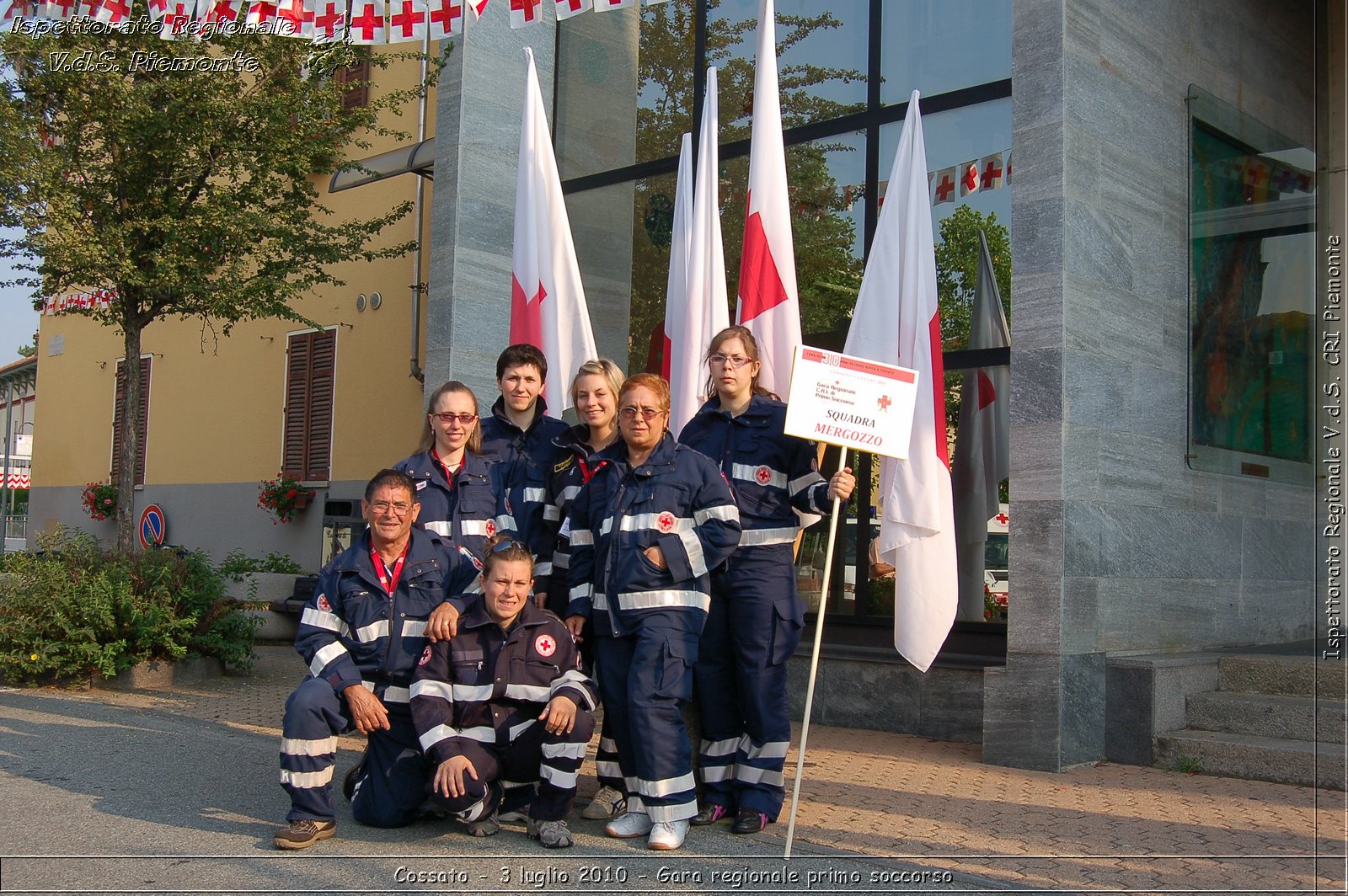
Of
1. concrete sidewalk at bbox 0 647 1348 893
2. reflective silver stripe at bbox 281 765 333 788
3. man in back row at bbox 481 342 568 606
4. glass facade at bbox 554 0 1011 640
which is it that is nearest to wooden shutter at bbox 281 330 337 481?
glass facade at bbox 554 0 1011 640

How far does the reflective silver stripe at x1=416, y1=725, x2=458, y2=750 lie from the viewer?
5.05 meters

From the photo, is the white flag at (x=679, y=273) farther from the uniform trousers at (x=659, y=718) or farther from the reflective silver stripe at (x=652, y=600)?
the uniform trousers at (x=659, y=718)

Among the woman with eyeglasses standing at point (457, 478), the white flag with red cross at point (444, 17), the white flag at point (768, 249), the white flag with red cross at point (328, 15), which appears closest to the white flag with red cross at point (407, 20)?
the white flag with red cross at point (444, 17)

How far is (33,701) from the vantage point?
27.9ft

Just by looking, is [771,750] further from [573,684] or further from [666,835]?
[573,684]

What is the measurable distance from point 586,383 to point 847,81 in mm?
4878

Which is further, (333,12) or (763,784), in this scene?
(333,12)

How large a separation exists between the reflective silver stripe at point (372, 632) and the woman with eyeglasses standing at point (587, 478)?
81 cm

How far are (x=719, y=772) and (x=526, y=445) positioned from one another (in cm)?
182

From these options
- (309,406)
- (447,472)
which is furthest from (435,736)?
(309,406)

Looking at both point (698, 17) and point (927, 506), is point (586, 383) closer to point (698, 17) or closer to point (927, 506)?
point (927, 506)

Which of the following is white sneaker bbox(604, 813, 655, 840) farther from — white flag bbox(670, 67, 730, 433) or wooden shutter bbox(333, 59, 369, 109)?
wooden shutter bbox(333, 59, 369, 109)

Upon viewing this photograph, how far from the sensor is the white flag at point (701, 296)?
730 cm

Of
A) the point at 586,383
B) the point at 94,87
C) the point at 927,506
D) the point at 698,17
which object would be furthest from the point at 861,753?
the point at 94,87
